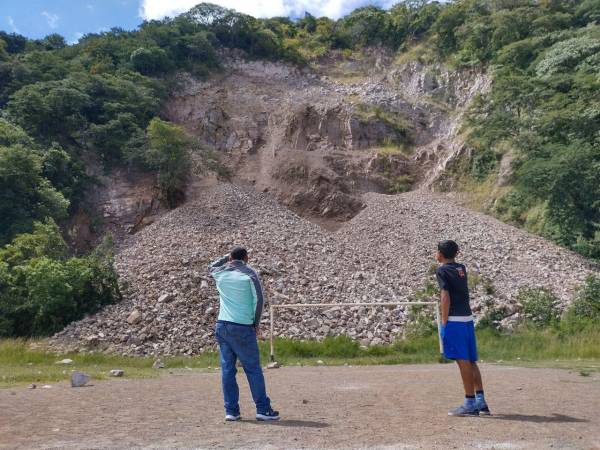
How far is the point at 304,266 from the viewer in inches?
778

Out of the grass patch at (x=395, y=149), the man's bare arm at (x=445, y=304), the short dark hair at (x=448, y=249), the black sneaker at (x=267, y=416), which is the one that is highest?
the grass patch at (x=395, y=149)

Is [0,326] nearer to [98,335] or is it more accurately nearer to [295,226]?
[98,335]

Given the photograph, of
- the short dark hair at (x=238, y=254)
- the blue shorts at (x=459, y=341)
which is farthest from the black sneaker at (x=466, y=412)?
the short dark hair at (x=238, y=254)

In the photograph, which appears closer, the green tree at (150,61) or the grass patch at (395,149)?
the grass patch at (395,149)

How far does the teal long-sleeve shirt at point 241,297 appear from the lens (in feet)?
17.5

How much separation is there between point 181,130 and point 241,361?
82.0ft

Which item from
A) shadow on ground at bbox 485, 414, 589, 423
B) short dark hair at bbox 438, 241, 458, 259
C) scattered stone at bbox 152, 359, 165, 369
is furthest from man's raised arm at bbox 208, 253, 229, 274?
scattered stone at bbox 152, 359, 165, 369

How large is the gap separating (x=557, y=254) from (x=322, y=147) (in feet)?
52.8

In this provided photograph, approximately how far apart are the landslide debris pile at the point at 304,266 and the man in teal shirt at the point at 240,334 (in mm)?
9439

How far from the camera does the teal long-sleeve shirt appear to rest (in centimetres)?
532

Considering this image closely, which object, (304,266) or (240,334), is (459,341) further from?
(304,266)

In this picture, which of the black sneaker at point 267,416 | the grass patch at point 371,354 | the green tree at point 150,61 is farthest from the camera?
the green tree at point 150,61

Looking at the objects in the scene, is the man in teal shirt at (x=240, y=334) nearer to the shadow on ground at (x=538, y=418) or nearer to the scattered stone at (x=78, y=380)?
the shadow on ground at (x=538, y=418)

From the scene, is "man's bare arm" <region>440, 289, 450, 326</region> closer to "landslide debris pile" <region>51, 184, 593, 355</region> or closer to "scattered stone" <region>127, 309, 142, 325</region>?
"landslide debris pile" <region>51, 184, 593, 355</region>
